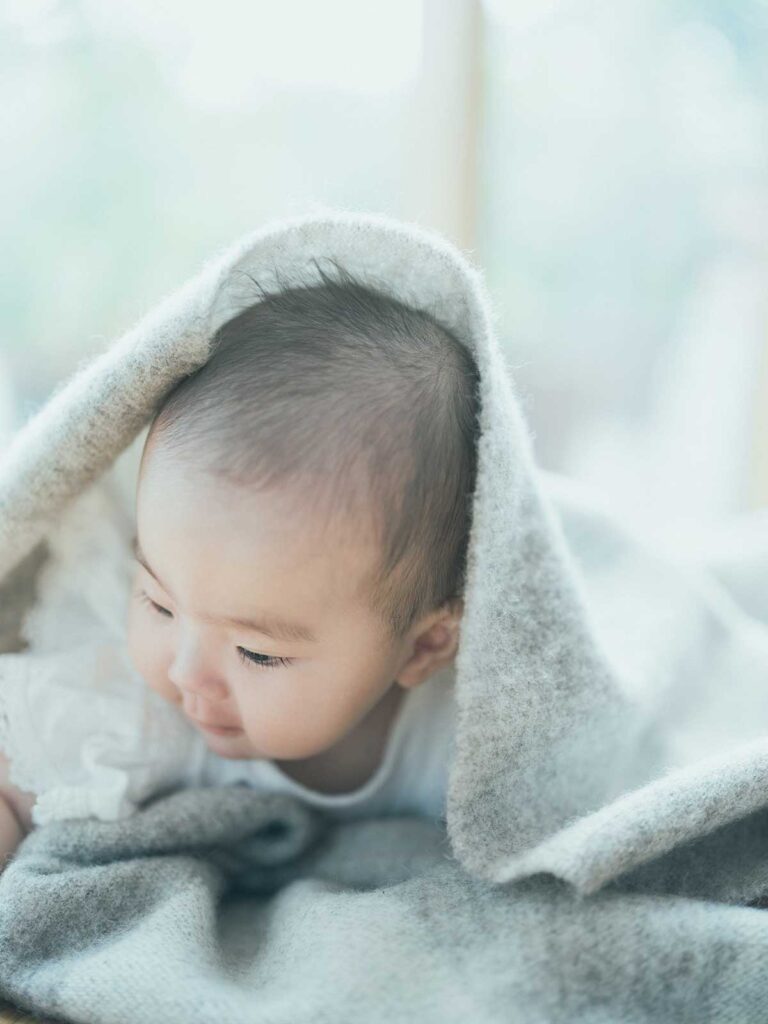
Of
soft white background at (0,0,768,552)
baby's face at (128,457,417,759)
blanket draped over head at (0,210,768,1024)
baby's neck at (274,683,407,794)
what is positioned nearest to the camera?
blanket draped over head at (0,210,768,1024)

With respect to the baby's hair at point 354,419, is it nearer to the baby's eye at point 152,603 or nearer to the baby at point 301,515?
the baby at point 301,515

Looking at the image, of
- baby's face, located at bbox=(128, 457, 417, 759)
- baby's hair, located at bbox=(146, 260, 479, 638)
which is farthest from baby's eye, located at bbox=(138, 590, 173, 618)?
baby's hair, located at bbox=(146, 260, 479, 638)

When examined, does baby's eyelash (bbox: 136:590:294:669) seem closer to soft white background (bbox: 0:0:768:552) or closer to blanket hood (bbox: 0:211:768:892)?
blanket hood (bbox: 0:211:768:892)

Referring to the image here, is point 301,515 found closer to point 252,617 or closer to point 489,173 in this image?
point 252,617

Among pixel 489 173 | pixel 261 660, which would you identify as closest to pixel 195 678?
pixel 261 660

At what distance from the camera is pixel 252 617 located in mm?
702

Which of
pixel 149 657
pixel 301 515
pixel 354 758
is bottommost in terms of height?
pixel 354 758

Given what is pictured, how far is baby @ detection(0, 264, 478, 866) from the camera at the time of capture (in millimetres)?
694

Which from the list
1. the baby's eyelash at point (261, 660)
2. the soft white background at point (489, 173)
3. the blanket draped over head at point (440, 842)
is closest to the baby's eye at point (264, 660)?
the baby's eyelash at point (261, 660)

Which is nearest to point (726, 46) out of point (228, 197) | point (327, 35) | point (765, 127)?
point (765, 127)

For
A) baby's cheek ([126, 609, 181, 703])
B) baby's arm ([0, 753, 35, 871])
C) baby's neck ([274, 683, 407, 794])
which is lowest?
baby's neck ([274, 683, 407, 794])

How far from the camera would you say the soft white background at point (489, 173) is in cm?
136

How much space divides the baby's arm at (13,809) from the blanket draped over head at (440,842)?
1.5 inches

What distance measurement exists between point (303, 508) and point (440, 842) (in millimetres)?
271
